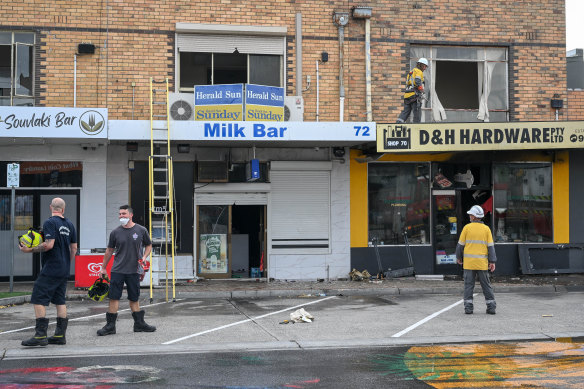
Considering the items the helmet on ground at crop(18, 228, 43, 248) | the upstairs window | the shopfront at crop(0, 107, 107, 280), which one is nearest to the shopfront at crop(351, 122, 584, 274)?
the upstairs window

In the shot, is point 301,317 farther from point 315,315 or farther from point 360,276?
point 360,276

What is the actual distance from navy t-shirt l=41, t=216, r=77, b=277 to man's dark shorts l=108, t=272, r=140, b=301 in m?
0.72

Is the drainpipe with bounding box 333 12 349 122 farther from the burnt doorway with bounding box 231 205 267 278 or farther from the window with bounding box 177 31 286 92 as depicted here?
the burnt doorway with bounding box 231 205 267 278

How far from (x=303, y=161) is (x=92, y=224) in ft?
17.5

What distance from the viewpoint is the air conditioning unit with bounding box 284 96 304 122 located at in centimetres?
1636

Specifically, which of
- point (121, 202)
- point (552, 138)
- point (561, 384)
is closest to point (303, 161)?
point (121, 202)

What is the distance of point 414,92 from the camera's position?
52.4ft

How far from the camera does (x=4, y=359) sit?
7.88 m

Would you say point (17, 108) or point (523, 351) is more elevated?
point (17, 108)

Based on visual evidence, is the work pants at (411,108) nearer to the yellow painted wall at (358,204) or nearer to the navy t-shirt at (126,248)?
the yellow painted wall at (358,204)

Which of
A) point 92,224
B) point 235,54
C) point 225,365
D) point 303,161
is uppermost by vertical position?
point 235,54

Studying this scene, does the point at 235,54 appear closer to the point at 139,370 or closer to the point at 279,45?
the point at 279,45

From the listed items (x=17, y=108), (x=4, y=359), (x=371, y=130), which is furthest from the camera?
(x=371, y=130)

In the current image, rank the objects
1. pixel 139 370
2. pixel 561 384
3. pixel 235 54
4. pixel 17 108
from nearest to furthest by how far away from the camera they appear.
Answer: pixel 561 384 < pixel 139 370 < pixel 17 108 < pixel 235 54
